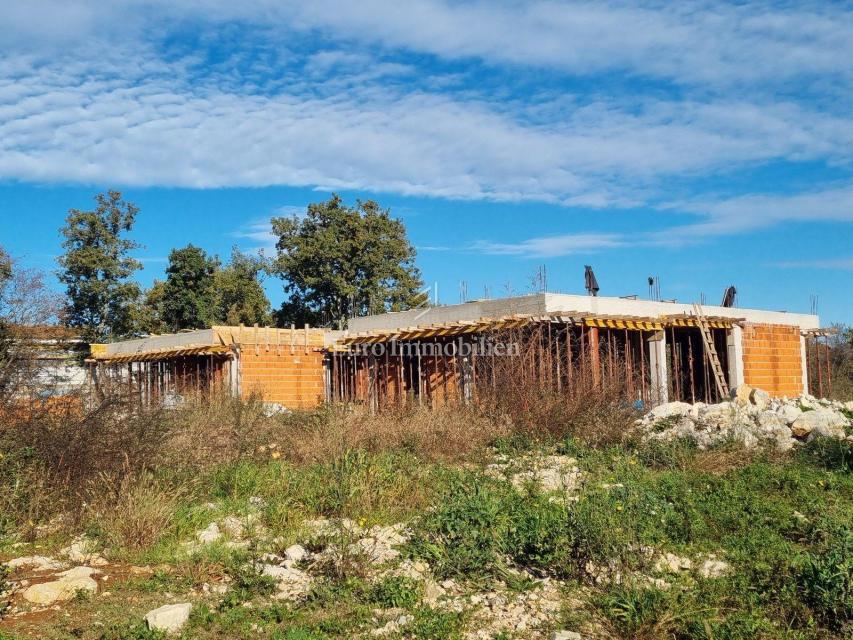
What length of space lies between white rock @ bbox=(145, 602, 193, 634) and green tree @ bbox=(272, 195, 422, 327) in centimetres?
3024

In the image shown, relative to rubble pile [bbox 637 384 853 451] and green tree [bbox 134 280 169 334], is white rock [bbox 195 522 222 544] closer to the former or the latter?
rubble pile [bbox 637 384 853 451]

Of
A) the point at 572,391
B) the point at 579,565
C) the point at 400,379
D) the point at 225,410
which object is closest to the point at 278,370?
the point at 400,379

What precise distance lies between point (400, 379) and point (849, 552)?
14.9 m

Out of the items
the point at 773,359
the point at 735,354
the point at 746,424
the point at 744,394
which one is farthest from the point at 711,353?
the point at 746,424

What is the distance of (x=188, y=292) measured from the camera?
37.6 m

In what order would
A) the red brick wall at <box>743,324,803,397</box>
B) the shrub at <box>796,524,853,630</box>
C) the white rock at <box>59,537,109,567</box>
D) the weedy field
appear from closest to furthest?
1. the shrub at <box>796,524,853,630</box>
2. the weedy field
3. the white rock at <box>59,537,109,567</box>
4. the red brick wall at <box>743,324,803,397</box>

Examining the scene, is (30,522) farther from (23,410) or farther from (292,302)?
(292,302)

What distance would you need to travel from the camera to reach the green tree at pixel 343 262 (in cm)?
3584

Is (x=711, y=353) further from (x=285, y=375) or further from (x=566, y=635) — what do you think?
(x=566, y=635)

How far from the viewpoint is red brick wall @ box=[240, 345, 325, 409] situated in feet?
72.3

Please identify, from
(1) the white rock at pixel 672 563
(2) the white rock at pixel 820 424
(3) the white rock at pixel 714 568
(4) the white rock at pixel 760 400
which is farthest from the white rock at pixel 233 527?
(4) the white rock at pixel 760 400

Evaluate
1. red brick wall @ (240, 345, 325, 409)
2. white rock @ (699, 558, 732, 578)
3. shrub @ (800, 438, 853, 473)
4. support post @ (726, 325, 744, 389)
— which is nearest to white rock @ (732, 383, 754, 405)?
support post @ (726, 325, 744, 389)

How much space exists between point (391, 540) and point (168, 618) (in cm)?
237

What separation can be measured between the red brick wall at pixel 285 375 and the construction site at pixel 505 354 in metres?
0.03
